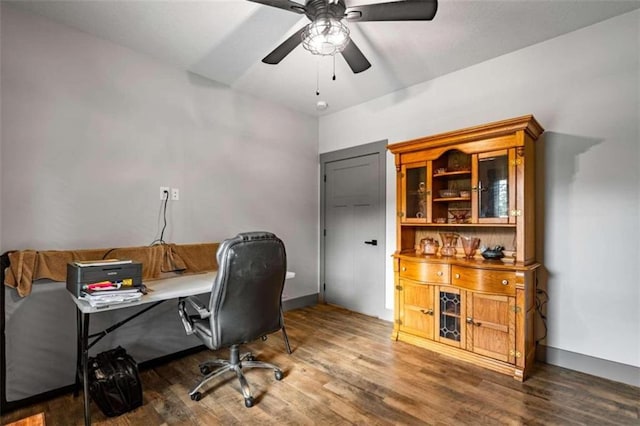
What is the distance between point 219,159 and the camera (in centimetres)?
331

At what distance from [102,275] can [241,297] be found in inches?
34.0

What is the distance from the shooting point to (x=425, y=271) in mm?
2871

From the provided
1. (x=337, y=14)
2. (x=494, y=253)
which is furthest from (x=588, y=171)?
(x=337, y=14)

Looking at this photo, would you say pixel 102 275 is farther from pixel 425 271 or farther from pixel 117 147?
pixel 425 271

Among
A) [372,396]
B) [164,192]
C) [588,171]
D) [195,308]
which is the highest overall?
[588,171]

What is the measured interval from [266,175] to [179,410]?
8.27ft

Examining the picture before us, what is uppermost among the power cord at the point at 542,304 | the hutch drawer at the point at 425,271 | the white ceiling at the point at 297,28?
the white ceiling at the point at 297,28

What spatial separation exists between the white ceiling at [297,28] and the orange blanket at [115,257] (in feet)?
5.71

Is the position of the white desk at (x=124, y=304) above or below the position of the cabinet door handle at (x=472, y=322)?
above

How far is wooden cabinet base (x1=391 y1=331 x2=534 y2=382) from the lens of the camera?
2.33 m

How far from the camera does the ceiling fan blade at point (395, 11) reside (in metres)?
1.63

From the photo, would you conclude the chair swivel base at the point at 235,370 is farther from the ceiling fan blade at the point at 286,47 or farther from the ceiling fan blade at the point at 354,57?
the ceiling fan blade at the point at 354,57

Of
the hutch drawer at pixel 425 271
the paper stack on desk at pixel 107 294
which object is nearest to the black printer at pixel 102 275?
the paper stack on desk at pixel 107 294

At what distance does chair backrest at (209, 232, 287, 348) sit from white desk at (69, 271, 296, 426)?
0.31m
